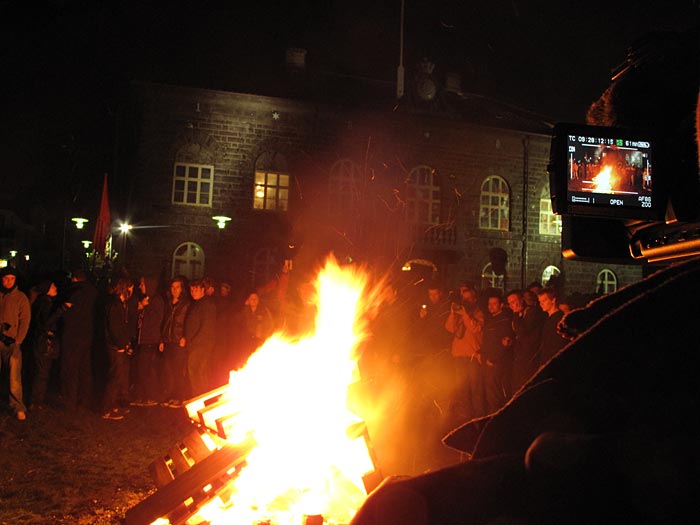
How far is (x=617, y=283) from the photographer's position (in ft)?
77.5

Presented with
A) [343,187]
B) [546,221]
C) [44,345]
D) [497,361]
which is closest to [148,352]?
[44,345]

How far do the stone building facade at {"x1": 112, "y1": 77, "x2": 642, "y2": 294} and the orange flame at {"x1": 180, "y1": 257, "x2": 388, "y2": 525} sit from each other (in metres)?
12.5

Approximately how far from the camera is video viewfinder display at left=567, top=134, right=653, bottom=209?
1.99 meters

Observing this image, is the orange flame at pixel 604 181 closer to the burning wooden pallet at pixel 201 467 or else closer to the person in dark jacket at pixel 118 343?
the burning wooden pallet at pixel 201 467

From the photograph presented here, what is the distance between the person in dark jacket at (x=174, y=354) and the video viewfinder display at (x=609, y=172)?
7963 millimetres

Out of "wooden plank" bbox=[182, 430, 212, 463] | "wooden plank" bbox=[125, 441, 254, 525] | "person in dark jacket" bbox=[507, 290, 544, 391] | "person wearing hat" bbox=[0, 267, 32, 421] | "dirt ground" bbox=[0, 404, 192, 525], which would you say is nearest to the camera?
"wooden plank" bbox=[125, 441, 254, 525]

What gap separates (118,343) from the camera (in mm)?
8820

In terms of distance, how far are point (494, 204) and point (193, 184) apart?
40.2ft

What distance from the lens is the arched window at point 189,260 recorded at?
18938 mm

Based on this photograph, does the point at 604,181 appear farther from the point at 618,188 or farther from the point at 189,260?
the point at 189,260

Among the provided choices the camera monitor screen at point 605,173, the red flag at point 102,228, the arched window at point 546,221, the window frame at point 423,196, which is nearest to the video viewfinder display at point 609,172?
the camera monitor screen at point 605,173

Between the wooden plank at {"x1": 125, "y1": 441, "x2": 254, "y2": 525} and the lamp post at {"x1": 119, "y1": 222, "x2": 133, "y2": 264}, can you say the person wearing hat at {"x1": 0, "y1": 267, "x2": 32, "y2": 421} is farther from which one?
the lamp post at {"x1": 119, "y1": 222, "x2": 133, "y2": 264}

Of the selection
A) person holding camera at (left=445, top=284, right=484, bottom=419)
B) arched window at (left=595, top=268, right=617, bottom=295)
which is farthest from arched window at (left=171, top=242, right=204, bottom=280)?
arched window at (left=595, top=268, right=617, bottom=295)

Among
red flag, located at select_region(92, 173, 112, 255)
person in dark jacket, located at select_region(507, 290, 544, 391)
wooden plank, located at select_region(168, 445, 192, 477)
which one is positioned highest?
red flag, located at select_region(92, 173, 112, 255)
